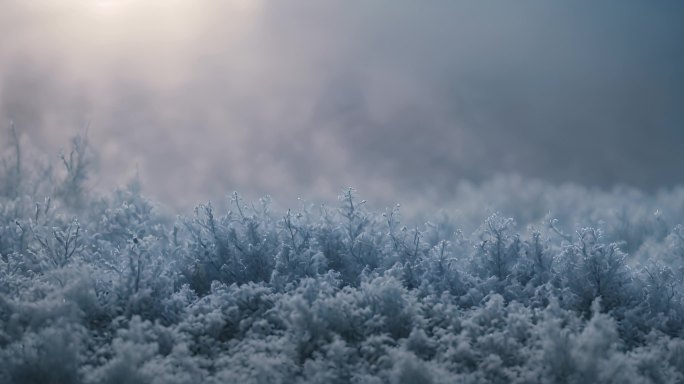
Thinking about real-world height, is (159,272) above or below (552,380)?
above

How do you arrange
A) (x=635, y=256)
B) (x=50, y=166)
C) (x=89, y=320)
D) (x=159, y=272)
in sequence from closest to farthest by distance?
(x=89, y=320)
(x=159, y=272)
(x=635, y=256)
(x=50, y=166)

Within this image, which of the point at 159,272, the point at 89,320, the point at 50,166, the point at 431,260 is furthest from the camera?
the point at 50,166

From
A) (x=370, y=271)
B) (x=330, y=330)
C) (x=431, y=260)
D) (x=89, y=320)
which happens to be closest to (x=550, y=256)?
(x=431, y=260)

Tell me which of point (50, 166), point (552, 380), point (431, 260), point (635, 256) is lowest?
point (552, 380)

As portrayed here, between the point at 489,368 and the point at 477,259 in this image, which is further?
the point at 477,259

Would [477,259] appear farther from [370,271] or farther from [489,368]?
[489,368]

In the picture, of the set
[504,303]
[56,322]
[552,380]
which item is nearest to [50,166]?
[56,322]
